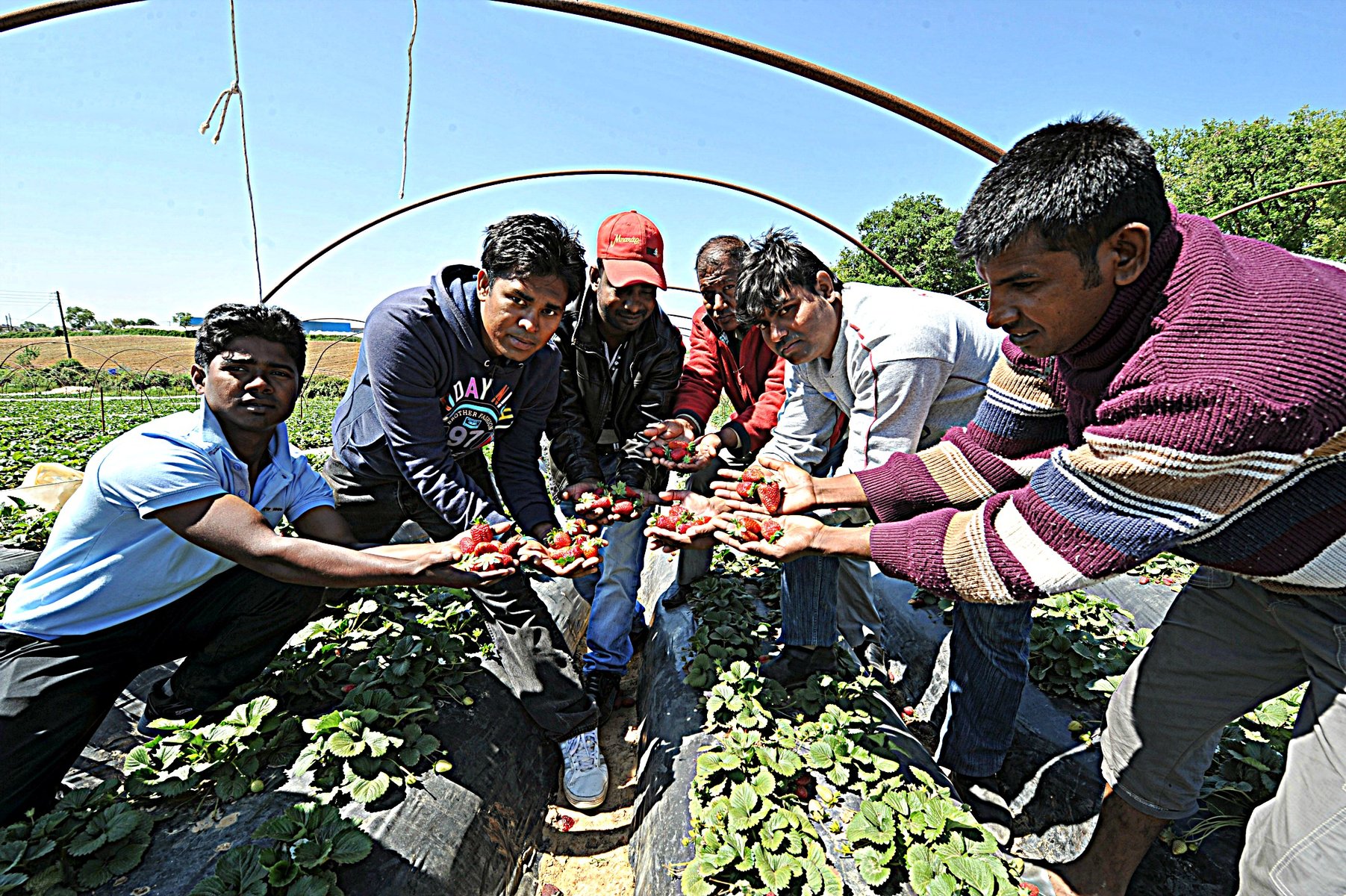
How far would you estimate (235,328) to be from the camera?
6.33 feet

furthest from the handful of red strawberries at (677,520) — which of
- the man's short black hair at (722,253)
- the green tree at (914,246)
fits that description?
the green tree at (914,246)

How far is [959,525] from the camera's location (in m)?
1.59

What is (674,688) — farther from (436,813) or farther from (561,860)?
(436,813)

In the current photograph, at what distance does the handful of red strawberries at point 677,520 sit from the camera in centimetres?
246

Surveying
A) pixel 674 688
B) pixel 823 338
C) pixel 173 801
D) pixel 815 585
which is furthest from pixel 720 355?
pixel 173 801

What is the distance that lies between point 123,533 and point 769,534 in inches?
74.4

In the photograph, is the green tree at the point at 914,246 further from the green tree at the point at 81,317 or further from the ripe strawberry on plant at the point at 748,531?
the green tree at the point at 81,317

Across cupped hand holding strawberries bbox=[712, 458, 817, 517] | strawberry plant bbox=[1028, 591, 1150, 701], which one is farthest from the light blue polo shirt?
strawberry plant bbox=[1028, 591, 1150, 701]

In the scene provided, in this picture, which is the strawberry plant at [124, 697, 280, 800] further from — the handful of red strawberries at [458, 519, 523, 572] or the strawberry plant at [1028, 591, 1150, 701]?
the strawberry plant at [1028, 591, 1150, 701]

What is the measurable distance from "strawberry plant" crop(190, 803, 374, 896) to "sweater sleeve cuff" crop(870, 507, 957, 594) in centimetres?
151

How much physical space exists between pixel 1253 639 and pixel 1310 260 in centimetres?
86

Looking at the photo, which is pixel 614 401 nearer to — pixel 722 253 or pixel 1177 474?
pixel 722 253

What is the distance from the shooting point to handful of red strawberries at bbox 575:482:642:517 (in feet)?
8.88

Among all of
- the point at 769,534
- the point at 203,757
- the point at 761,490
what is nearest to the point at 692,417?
the point at 761,490
